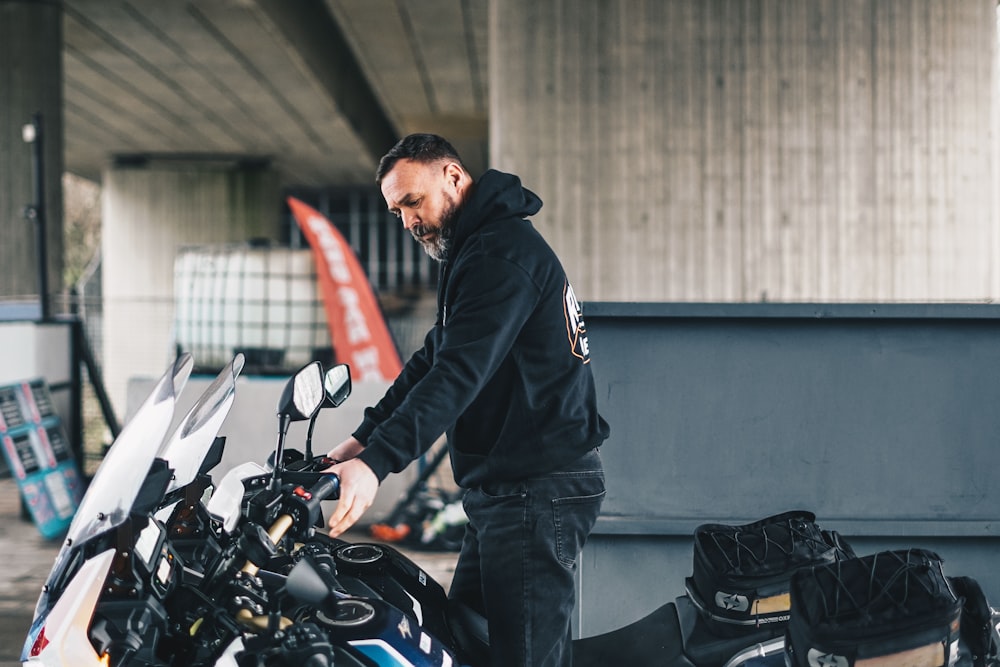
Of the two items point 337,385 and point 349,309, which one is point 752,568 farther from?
point 349,309

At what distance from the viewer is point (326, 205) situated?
113 ft

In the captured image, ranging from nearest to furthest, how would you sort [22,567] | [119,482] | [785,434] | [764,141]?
[119,482], [785,434], [22,567], [764,141]

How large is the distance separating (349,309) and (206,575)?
782 centimetres

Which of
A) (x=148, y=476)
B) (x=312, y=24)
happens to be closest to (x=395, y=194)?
(x=148, y=476)

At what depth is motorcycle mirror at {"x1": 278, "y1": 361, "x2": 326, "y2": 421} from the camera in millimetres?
1834

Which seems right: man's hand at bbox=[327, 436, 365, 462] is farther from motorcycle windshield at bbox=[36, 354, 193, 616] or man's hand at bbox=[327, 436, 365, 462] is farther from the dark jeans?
motorcycle windshield at bbox=[36, 354, 193, 616]

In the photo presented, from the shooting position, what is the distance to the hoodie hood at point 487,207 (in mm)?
2287

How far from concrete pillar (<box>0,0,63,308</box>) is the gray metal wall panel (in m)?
11.7

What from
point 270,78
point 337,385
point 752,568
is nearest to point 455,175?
point 337,385

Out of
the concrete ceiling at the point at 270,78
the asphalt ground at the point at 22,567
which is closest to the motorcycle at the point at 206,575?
the asphalt ground at the point at 22,567

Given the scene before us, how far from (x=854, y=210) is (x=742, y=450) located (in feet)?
18.5

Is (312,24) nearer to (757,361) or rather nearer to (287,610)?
(757,361)

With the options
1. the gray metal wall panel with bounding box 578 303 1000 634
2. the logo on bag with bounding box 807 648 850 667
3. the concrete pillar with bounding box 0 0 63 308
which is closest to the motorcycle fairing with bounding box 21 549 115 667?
the logo on bag with bounding box 807 648 850 667

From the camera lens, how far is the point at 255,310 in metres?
10.2
